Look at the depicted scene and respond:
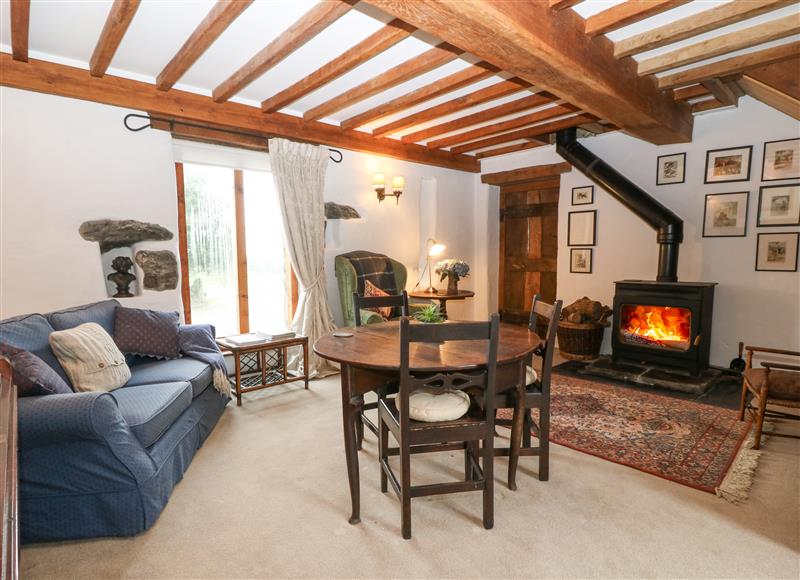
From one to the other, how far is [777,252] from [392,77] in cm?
351

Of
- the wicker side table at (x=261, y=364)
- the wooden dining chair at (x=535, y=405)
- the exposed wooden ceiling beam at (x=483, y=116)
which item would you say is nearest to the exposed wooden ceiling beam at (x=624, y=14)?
the exposed wooden ceiling beam at (x=483, y=116)

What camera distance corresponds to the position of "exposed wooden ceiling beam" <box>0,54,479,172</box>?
274 centimetres

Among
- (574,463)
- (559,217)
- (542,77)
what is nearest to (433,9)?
(542,77)

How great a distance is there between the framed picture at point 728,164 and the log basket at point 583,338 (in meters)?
1.64

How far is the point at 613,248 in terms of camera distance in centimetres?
461

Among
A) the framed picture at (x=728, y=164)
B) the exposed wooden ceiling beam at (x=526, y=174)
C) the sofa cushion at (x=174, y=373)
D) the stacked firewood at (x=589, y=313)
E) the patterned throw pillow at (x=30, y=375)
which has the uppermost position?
the exposed wooden ceiling beam at (x=526, y=174)

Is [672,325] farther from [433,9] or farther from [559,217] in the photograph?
[433,9]

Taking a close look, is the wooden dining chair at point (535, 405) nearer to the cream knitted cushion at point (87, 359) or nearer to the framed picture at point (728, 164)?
the cream knitted cushion at point (87, 359)

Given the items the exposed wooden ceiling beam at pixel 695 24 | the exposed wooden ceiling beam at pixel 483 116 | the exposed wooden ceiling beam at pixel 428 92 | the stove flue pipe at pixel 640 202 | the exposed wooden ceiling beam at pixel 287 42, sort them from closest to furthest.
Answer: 1. the exposed wooden ceiling beam at pixel 695 24
2. the exposed wooden ceiling beam at pixel 287 42
3. the exposed wooden ceiling beam at pixel 428 92
4. the exposed wooden ceiling beam at pixel 483 116
5. the stove flue pipe at pixel 640 202

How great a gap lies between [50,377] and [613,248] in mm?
4734

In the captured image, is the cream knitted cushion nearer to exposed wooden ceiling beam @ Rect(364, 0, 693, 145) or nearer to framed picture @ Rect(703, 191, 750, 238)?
exposed wooden ceiling beam @ Rect(364, 0, 693, 145)

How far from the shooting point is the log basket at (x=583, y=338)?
4297mm

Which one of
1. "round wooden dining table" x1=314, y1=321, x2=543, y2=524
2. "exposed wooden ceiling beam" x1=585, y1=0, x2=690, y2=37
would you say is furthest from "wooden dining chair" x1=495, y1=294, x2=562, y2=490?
"exposed wooden ceiling beam" x1=585, y1=0, x2=690, y2=37

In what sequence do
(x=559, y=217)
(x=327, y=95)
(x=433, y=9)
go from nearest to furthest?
(x=433, y=9) → (x=327, y=95) → (x=559, y=217)
